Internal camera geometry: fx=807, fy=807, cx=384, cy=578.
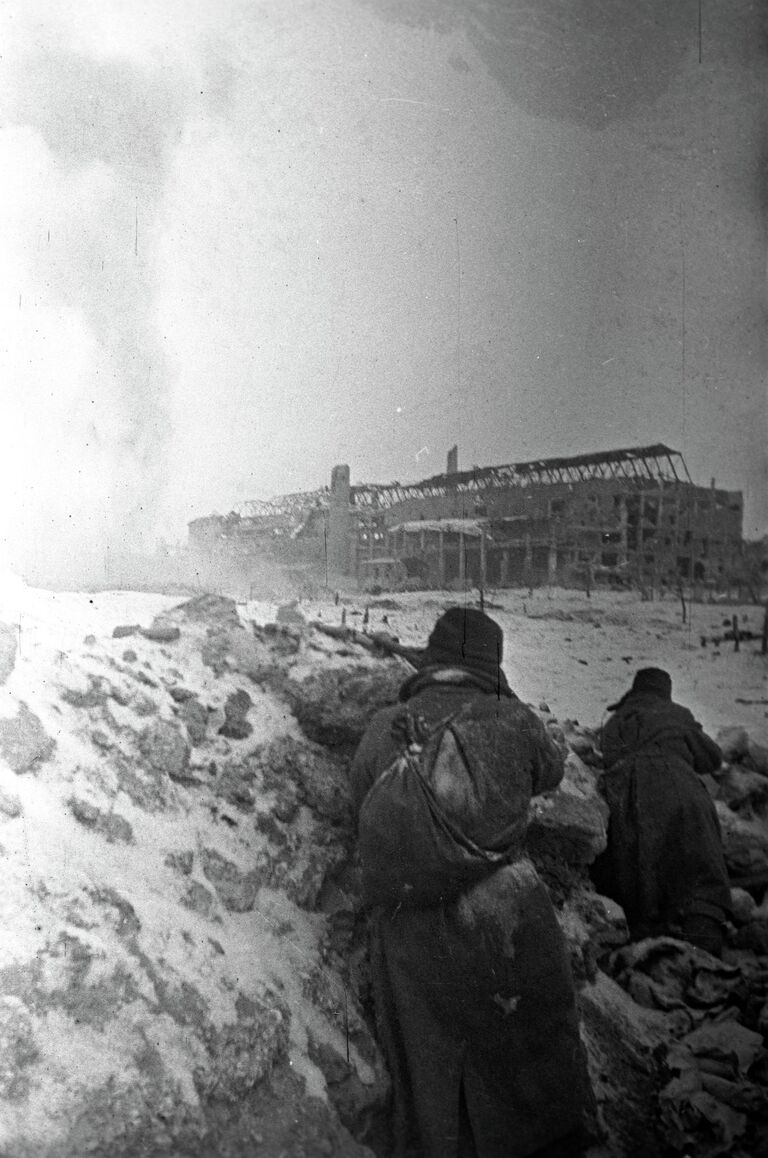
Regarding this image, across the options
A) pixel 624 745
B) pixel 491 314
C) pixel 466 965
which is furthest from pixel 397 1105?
pixel 491 314

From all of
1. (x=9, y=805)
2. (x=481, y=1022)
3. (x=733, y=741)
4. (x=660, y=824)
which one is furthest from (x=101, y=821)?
(x=733, y=741)

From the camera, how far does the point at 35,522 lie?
105 inches

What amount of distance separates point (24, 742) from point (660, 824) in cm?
203

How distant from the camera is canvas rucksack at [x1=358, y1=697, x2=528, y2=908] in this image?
222cm

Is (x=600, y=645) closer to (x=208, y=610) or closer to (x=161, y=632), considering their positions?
(x=208, y=610)

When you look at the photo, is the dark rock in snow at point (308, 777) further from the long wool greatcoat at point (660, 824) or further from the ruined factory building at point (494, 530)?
the long wool greatcoat at point (660, 824)

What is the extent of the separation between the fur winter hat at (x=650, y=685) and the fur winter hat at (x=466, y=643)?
19.5 inches

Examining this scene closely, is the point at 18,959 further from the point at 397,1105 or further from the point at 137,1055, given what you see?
the point at 397,1105

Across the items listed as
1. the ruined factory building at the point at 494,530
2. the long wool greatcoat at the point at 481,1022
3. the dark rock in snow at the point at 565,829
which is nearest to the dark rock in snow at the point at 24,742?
the ruined factory building at the point at 494,530

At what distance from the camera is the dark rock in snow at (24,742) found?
2.28 m

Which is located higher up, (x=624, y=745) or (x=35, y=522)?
(x=35, y=522)

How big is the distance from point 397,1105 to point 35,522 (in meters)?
2.06

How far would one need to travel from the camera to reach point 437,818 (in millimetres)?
2227

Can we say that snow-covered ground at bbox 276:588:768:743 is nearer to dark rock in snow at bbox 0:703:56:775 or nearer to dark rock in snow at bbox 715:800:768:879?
dark rock in snow at bbox 715:800:768:879
